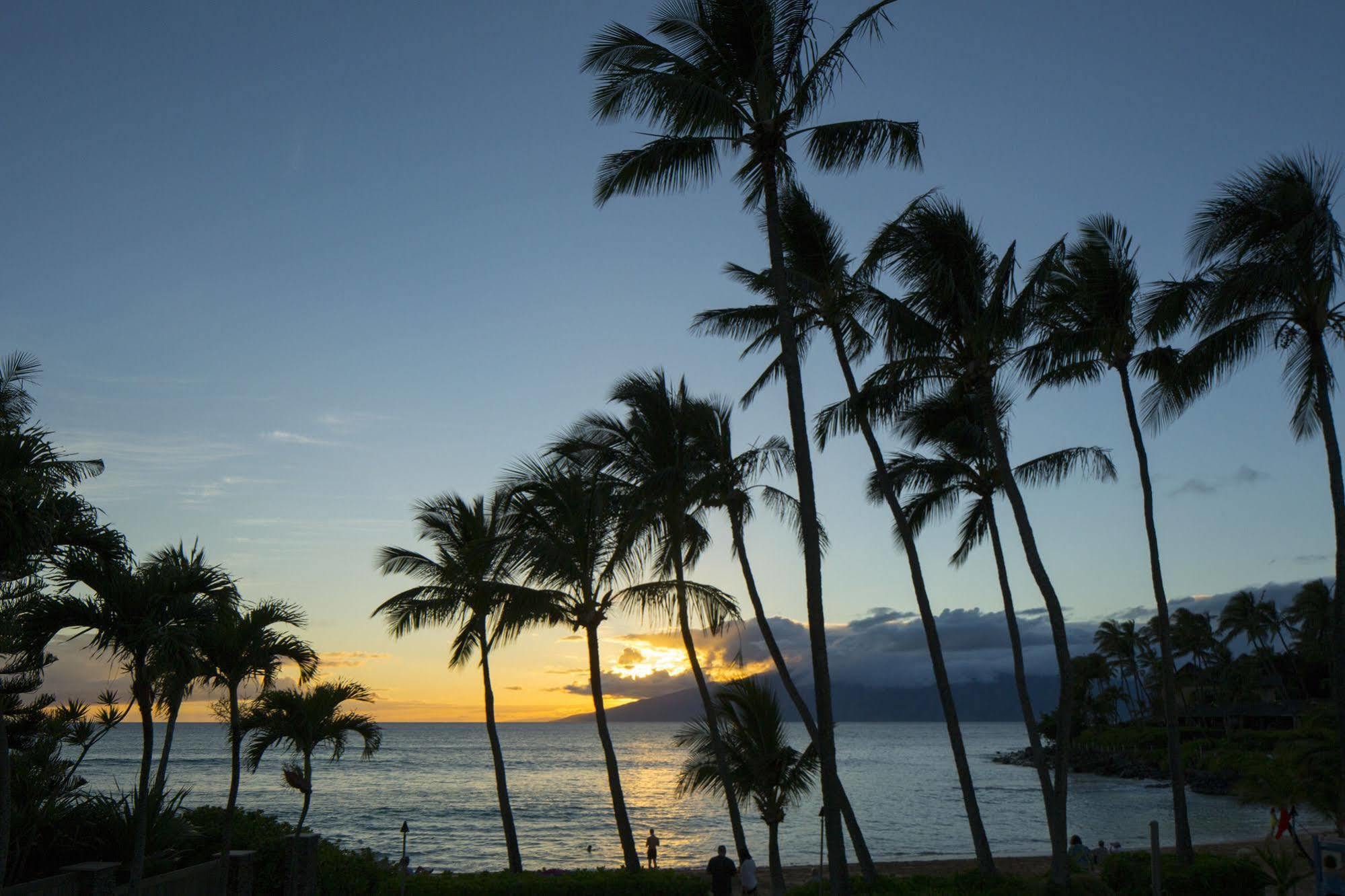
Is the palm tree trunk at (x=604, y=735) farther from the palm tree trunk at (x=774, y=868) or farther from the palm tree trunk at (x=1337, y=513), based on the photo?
the palm tree trunk at (x=1337, y=513)

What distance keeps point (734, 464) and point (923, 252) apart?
5.51 m

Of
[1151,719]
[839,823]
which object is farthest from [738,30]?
[1151,719]

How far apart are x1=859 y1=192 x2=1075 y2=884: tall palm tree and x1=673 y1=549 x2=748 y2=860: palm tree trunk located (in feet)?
17.2

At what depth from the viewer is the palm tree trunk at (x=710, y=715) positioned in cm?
1605

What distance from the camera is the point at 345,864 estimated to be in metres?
14.4

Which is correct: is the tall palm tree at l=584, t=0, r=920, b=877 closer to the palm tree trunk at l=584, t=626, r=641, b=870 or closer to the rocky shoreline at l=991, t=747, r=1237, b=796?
the palm tree trunk at l=584, t=626, r=641, b=870

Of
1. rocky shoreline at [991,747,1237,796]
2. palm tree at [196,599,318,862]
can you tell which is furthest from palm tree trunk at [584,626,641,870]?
rocky shoreline at [991,747,1237,796]

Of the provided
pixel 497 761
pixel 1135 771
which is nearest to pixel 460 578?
pixel 497 761

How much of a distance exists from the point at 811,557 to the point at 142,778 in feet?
27.0

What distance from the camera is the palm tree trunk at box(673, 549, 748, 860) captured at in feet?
52.6

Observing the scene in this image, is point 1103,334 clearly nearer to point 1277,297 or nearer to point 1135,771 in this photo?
point 1277,297

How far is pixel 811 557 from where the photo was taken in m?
10.8

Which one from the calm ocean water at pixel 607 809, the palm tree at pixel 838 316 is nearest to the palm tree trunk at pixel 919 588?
the palm tree at pixel 838 316

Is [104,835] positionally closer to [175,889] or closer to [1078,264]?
[175,889]
